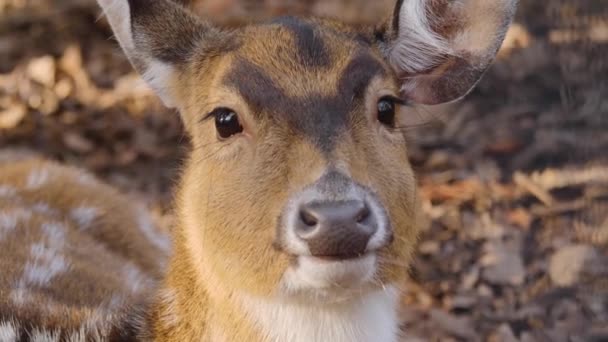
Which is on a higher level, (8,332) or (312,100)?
(312,100)

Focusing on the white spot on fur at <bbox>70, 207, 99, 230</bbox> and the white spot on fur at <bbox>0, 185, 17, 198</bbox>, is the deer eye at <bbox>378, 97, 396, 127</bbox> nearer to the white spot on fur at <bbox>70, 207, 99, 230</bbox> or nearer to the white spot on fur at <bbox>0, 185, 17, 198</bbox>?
the white spot on fur at <bbox>70, 207, 99, 230</bbox>

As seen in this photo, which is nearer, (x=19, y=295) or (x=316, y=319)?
(x=316, y=319)

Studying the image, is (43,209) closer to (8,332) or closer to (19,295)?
(19,295)

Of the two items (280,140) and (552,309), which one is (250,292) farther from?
(552,309)

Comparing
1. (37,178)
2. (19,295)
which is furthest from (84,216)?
(19,295)

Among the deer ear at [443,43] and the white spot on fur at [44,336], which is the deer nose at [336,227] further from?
the white spot on fur at [44,336]

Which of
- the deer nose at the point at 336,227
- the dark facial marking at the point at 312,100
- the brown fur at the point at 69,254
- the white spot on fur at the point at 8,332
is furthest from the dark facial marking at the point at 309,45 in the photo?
the white spot on fur at the point at 8,332

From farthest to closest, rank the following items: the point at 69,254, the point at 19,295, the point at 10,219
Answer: the point at 10,219
the point at 69,254
the point at 19,295
